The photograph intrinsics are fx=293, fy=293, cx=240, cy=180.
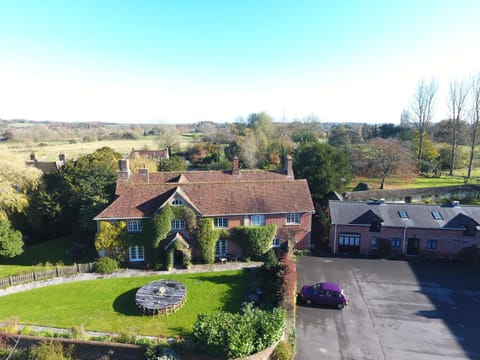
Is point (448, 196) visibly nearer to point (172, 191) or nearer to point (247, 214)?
point (247, 214)

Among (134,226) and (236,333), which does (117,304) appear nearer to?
(134,226)

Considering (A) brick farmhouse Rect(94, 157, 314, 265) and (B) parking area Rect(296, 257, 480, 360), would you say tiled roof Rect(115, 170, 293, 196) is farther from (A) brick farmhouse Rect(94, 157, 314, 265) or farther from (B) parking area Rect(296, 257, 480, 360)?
(B) parking area Rect(296, 257, 480, 360)

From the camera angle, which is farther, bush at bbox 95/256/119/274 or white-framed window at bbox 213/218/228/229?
white-framed window at bbox 213/218/228/229

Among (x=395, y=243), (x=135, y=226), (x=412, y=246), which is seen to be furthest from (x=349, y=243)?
(x=135, y=226)

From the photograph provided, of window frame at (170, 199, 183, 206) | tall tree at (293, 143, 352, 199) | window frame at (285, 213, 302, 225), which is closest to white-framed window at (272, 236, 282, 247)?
window frame at (285, 213, 302, 225)

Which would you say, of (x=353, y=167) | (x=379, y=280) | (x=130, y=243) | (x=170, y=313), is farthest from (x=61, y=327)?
(x=353, y=167)

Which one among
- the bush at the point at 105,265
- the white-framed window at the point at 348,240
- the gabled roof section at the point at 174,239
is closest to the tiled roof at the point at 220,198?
the gabled roof section at the point at 174,239
